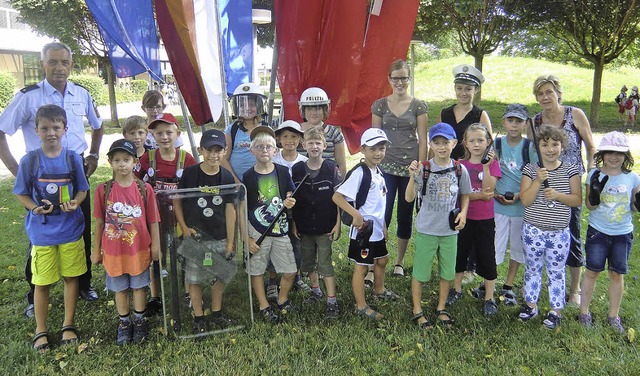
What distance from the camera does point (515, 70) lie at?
27.4m

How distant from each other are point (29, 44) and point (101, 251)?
41.7 meters

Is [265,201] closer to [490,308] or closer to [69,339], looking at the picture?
[69,339]

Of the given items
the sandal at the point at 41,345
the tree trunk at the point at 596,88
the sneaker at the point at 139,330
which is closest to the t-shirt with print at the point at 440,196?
the sneaker at the point at 139,330

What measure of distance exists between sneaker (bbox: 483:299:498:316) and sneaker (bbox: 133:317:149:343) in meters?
2.93

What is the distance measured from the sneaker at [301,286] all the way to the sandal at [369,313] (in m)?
0.69

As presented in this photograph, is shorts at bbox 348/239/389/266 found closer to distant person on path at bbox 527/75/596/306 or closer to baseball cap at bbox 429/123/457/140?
baseball cap at bbox 429/123/457/140

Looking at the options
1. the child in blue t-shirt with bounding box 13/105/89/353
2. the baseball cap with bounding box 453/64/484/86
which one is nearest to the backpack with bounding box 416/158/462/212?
the baseball cap with bounding box 453/64/484/86

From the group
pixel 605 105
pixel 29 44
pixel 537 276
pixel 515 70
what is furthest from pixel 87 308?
pixel 29 44

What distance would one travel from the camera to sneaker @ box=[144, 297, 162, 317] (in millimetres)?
4162

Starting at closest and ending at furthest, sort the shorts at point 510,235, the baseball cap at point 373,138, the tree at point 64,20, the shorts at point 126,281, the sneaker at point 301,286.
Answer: the shorts at point 126,281, the baseball cap at point 373,138, the shorts at point 510,235, the sneaker at point 301,286, the tree at point 64,20

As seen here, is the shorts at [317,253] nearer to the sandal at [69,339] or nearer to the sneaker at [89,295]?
the sandal at [69,339]

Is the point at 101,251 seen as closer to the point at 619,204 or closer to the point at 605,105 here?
the point at 619,204

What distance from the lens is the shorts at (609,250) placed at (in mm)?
3725

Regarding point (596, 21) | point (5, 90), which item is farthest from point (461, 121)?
point (5, 90)
